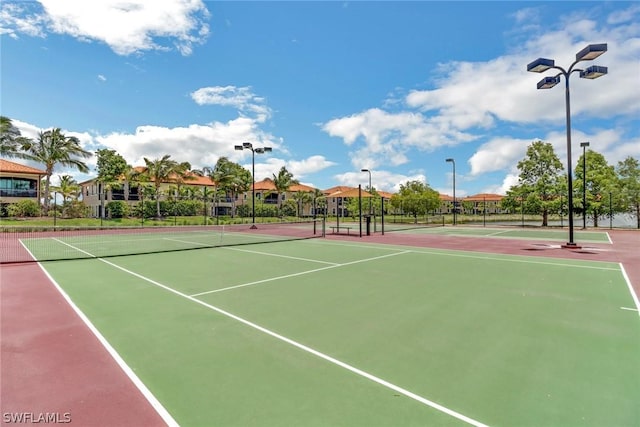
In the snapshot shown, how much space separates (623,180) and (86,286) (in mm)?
46558

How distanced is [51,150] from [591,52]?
162 feet

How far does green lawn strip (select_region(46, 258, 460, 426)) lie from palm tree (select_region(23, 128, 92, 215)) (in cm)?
4193

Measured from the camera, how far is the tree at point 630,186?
33.0 meters

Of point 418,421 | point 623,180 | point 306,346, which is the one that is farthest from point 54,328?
point 623,180

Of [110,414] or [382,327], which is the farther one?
[382,327]

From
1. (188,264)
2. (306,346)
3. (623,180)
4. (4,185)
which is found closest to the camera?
(306,346)

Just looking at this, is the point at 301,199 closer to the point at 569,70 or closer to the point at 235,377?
the point at 569,70

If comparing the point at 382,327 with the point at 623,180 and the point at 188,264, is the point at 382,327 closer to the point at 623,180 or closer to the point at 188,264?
the point at 188,264

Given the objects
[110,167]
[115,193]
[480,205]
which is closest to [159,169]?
[110,167]

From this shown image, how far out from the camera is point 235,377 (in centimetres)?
410

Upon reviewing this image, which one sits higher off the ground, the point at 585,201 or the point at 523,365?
the point at 585,201

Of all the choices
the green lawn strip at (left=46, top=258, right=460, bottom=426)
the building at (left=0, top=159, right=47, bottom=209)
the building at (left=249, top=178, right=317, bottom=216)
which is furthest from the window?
the green lawn strip at (left=46, top=258, right=460, bottom=426)

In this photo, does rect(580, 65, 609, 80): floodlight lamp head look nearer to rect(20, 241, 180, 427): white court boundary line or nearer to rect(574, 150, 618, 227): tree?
rect(20, 241, 180, 427): white court boundary line

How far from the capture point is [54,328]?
5922 millimetres
